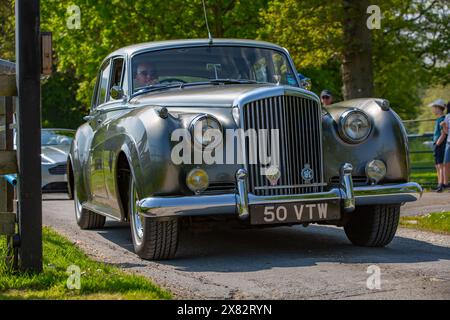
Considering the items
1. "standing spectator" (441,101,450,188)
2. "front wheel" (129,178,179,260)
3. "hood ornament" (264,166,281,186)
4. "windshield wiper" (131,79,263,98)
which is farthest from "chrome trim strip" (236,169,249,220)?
"standing spectator" (441,101,450,188)

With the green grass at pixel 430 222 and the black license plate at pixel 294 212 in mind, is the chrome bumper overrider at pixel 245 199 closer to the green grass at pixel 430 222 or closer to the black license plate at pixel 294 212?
the black license plate at pixel 294 212

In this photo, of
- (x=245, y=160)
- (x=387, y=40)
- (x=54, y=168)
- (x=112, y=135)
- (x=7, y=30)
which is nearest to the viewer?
(x=245, y=160)

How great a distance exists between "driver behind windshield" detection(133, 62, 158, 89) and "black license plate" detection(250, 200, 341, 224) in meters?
2.17

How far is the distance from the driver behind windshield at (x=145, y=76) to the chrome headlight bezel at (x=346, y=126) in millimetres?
2031

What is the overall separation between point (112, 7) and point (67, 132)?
8455 mm

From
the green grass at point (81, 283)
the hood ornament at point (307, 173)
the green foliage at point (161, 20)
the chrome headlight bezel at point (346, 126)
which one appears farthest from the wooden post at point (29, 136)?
the green foliage at point (161, 20)

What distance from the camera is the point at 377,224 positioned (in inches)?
311

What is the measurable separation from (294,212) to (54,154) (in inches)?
422

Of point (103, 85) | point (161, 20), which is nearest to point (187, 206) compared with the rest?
point (103, 85)

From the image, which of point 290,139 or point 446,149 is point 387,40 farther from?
point 290,139

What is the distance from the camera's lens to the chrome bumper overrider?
22.6 feet

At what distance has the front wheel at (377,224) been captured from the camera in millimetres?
7883

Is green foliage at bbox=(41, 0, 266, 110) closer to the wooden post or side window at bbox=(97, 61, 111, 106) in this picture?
side window at bbox=(97, 61, 111, 106)

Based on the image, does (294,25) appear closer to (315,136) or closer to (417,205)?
(417,205)
